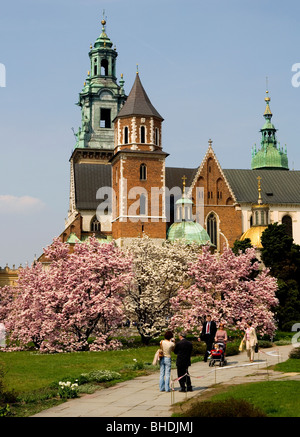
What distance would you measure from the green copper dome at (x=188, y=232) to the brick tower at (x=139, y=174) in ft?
8.46

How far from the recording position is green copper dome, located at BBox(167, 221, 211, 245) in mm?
67125

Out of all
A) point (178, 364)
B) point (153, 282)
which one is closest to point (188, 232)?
point (153, 282)

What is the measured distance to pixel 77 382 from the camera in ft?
67.8

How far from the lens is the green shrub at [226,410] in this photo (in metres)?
13.7

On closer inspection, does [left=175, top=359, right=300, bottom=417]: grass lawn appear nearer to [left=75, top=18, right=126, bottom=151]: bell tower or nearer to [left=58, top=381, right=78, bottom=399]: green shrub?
[left=58, top=381, right=78, bottom=399]: green shrub

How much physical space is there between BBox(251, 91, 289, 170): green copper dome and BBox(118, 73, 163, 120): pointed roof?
34062 millimetres

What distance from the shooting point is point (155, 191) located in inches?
2571

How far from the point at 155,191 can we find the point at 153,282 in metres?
24.4

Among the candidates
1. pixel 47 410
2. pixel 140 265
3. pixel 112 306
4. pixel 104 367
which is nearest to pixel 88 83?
pixel 140 265

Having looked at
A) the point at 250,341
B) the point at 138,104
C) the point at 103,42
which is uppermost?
the point at 103,42

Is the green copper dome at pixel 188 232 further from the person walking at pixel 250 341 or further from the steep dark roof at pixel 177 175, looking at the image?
the person walking at pixel 250 341

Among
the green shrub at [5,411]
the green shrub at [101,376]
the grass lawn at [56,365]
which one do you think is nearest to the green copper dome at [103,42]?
the grass lawn at [56,365]

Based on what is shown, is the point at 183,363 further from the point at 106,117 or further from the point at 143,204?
the point at 106,117

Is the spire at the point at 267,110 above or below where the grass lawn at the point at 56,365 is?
above
